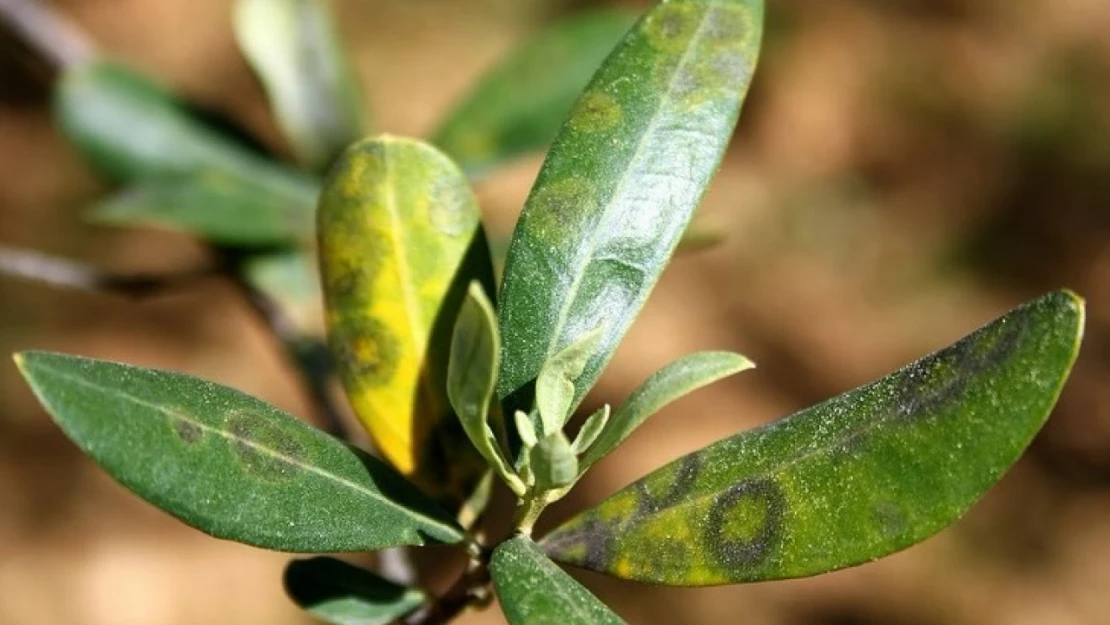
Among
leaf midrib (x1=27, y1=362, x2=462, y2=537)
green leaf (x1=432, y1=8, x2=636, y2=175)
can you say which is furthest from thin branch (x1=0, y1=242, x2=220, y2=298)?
leaf midrib (x1=27, y1=362, x2=462, y2=537)

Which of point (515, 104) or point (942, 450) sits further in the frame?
point (515, 104)

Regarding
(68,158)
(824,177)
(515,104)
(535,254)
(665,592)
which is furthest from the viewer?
(824,177)

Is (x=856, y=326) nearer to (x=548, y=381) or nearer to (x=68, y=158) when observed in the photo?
(x=68, y=158)

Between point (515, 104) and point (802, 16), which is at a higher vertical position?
point (515, 104)

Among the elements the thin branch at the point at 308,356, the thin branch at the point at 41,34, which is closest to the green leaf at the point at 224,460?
the thin branch at the point at 308,356

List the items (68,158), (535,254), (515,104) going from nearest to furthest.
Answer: (535,254)
(515,104)
(68,158)

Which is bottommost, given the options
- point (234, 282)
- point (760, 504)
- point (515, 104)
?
point (234, 282)

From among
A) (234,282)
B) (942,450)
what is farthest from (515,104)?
(942,450)

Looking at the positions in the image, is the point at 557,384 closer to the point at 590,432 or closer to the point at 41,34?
the point at 590,432
